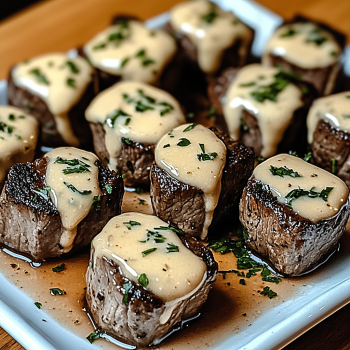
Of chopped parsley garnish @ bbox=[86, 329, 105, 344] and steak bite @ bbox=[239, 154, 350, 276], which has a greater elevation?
steak bite @ bbox=[239, 154, 350, 276]

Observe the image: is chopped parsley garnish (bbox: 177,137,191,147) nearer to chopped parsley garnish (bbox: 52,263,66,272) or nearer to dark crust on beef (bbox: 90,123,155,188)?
dark crust on beef (bbox: 90,123,155,188)

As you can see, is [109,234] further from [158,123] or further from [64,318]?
[158,123]

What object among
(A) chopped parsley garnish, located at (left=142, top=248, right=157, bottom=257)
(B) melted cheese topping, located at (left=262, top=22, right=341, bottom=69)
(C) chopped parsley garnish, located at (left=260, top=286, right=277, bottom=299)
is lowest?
(C) chopped parsley garnish, located at (left=260, top=286, right=277, bottom=299)

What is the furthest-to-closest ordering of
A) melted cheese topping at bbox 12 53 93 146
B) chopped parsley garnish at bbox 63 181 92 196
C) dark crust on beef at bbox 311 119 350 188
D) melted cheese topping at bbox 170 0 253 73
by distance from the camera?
melted cheese topping at bbox 170 0 253 73 → melted cheese topping at bbox 12 53 93 146 → dark crust on beef at bbox 311 119 350 188 → chopped parsley garnish at bbox 63 181 92 196

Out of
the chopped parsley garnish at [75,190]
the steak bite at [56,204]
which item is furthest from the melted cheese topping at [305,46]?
the chopped parsley garnish at [75,190]

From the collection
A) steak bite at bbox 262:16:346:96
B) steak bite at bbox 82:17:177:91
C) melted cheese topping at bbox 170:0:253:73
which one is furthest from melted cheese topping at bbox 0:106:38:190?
steak bite at bbox 262:16:346:96

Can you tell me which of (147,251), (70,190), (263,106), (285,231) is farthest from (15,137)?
(285,231)

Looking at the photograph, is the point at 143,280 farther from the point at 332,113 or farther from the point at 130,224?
the point at 332,113
